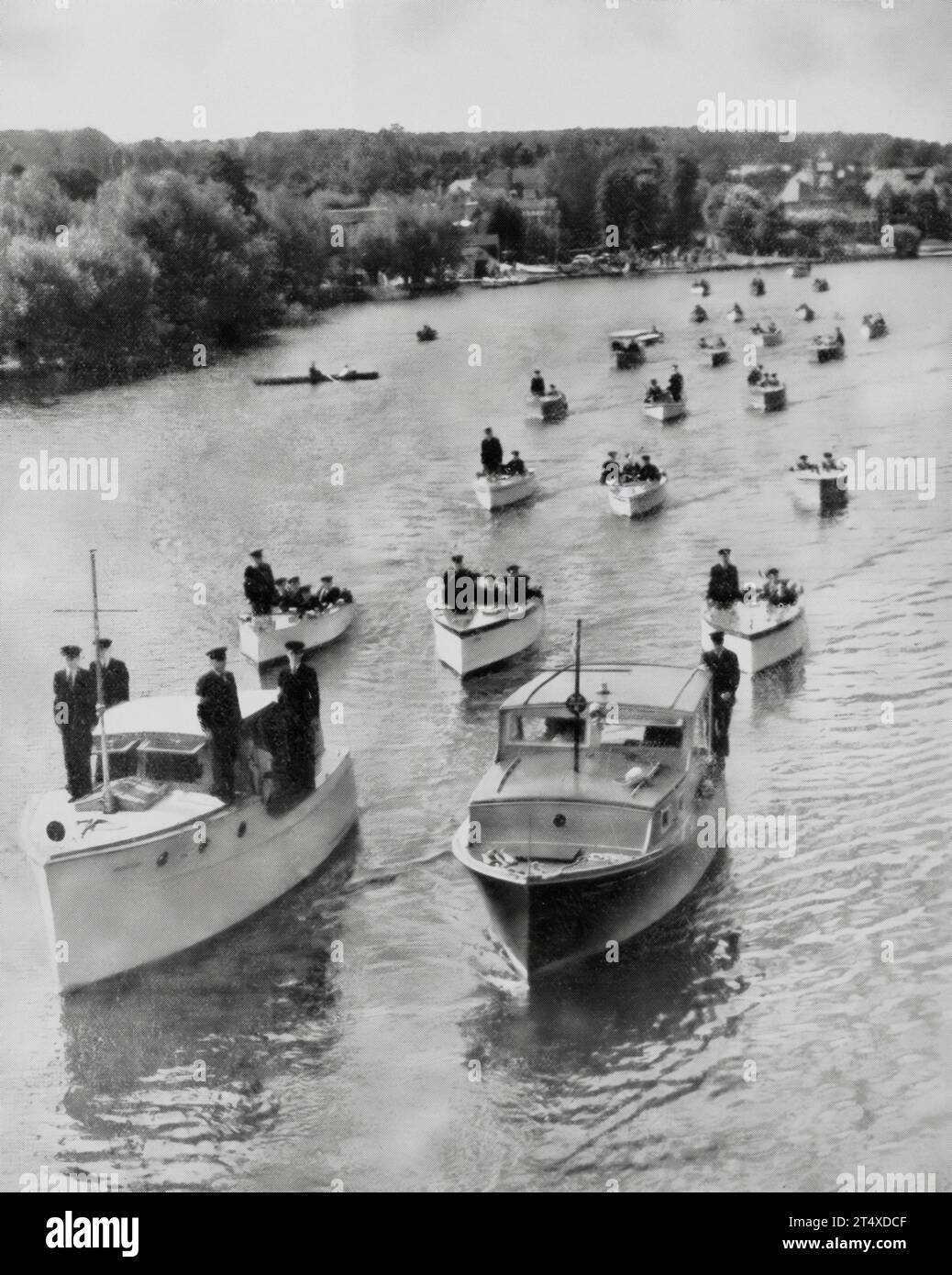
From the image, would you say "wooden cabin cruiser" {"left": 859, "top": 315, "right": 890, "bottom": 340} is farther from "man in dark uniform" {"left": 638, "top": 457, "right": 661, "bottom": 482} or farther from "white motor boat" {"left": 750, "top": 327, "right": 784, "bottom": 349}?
"white motor boat" {"left": 750, "top": 327, "right": 784, "bottom": 349}

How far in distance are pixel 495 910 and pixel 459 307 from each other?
16.7ft

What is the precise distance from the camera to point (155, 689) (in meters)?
8.39

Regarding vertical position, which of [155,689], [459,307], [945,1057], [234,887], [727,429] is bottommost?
[945,1057]

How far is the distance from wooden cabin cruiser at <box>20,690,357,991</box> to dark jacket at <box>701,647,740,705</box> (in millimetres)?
1959

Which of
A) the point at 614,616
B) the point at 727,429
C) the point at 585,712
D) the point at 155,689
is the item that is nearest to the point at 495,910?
the point at 585,712

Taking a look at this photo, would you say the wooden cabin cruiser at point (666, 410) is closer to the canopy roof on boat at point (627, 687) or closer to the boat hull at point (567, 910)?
the canopy roof on boat at point (627, 687)

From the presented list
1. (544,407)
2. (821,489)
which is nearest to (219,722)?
(821,489)

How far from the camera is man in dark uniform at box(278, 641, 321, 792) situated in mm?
7543

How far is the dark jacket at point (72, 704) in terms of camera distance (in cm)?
716

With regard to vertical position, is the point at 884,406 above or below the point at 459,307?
below

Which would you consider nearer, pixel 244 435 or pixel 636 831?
pixel 636 831

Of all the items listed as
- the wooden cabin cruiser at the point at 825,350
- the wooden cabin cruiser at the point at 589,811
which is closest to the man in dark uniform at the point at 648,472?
the wooden cabin cruiser at the point at 825,350

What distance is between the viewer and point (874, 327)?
10984mm

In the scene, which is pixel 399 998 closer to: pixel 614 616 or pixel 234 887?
pixel 234 887
